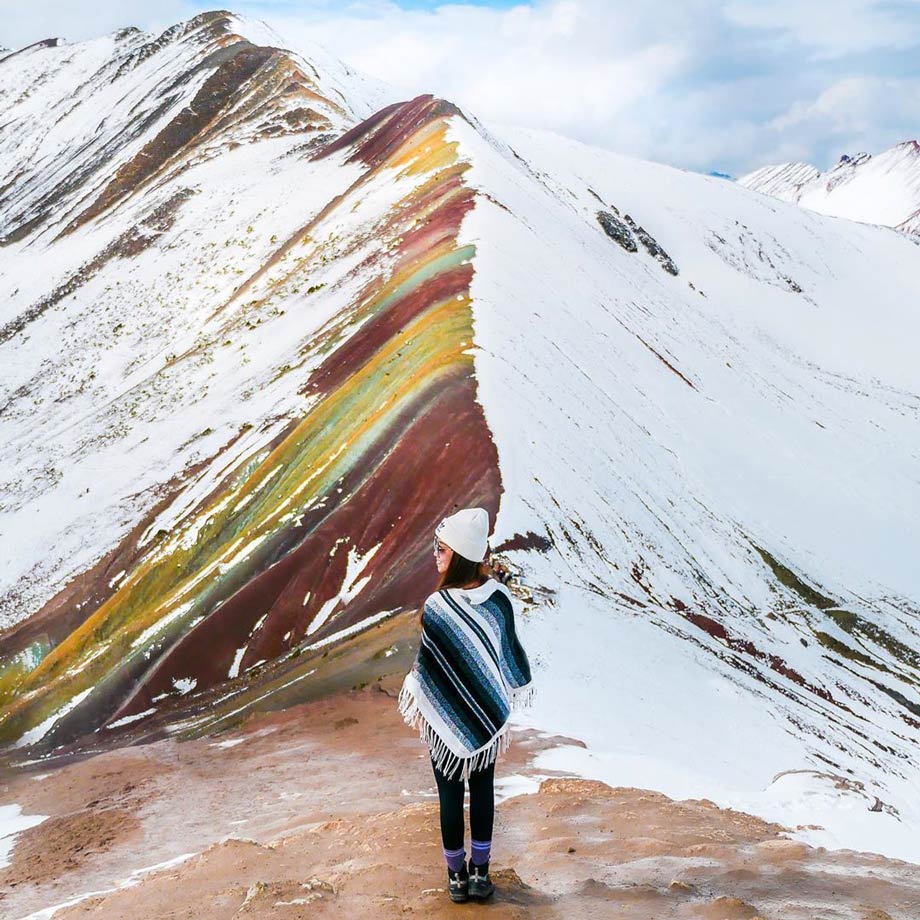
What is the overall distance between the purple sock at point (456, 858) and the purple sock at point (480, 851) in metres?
0.07

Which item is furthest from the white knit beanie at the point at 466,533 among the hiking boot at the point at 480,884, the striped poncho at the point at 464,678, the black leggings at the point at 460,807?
the hiking boot at the point at 480,884

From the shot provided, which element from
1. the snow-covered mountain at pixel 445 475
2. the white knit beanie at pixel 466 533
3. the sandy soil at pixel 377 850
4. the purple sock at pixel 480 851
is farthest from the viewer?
the snow-covered mountain at pixel 445 475

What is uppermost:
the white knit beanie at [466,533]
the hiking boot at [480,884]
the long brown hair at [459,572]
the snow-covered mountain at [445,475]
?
the white knit beanie at [466,533]

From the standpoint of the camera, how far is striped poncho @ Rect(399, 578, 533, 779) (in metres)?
5.37

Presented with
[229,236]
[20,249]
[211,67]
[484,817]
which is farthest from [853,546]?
[211,67]

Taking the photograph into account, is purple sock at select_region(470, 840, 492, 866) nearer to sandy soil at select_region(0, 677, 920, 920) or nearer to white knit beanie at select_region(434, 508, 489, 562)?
sandy soil at select_region(0, 677, 920, 920)

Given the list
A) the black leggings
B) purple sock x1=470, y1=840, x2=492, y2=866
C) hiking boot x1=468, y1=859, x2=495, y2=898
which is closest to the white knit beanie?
the black leggings

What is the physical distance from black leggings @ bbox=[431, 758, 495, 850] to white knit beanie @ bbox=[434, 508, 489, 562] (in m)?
1.33

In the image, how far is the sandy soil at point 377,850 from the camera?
5.61m

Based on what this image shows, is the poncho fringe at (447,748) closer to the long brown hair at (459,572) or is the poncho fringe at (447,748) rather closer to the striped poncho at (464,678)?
the striped poncho at (464,678)

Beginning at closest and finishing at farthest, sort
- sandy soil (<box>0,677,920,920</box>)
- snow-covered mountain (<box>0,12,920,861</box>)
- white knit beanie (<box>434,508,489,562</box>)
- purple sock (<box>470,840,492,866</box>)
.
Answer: white knit beanie (<box>434,508,489,562</box>), purple sock (<box>470,840,492,866</box>), sandy soil (<box>0,677,920,920</box>), snow-covered mountain (<box>0,12,920,861</box>)

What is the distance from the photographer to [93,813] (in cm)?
1104

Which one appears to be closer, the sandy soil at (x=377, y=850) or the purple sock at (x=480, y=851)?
the purple sock at (x=480, y=851)

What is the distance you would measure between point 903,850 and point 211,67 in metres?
97.2
